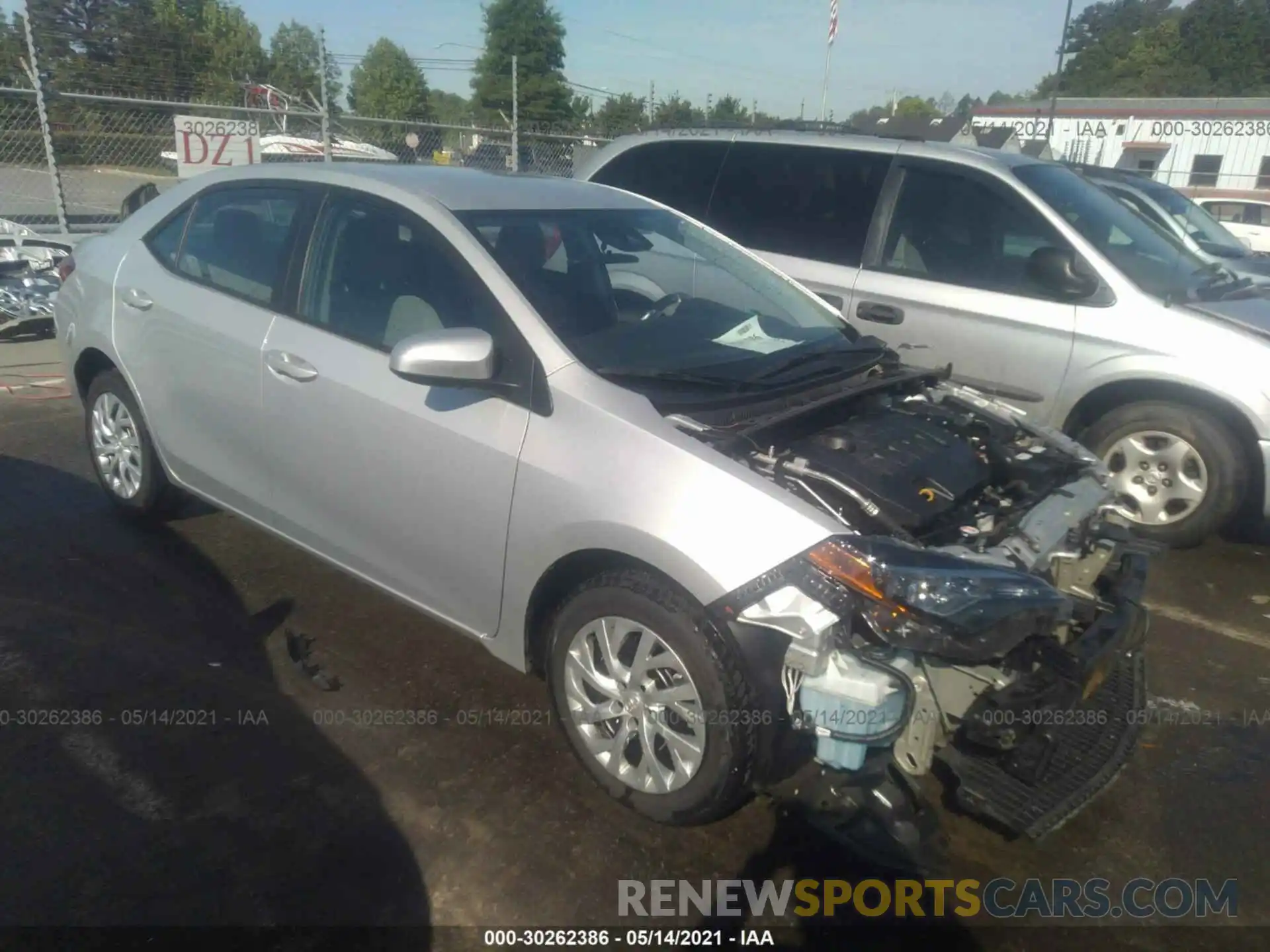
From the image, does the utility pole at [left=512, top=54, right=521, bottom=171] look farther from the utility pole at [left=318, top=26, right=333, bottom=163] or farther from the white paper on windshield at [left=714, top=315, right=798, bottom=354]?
the white paper on windshield at [left=714, top=315, right=798, bottom=354]

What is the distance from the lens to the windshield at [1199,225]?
27.4 feet

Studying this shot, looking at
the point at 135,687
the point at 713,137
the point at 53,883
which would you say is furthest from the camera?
the point at 713,137

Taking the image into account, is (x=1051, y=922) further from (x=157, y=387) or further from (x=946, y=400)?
(x=157, y=387)

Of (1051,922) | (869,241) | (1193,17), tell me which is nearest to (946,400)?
(1051,922)

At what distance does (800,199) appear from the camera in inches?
227

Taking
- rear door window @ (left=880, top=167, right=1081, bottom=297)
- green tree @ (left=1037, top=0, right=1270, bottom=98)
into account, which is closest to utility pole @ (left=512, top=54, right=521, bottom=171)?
rear door window @ (left=880, top=167, right=1081, bottom=297)

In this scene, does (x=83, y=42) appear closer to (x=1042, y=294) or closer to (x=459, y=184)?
(x=459, y=184)

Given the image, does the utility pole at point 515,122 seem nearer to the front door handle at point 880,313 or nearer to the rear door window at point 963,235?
the rear door window at point 963,235

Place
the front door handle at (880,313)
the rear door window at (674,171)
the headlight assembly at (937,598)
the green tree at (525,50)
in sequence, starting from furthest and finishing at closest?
1. the green tree at (525,50)
2. the rear door window at (674,171)
3. the front door handle at (880,313)
4. the headlight assembly at (937,598)

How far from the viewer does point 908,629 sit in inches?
91.7

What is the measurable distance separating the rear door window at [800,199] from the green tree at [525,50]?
49.9m

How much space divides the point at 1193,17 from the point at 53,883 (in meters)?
94.4

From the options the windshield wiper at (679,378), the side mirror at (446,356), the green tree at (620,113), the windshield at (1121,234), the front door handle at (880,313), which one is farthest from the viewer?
the green tree at (620,113)

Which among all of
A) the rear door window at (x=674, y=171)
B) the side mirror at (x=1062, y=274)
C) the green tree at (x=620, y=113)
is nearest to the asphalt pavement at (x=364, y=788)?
the side mirror at (x=1062, y=274)
